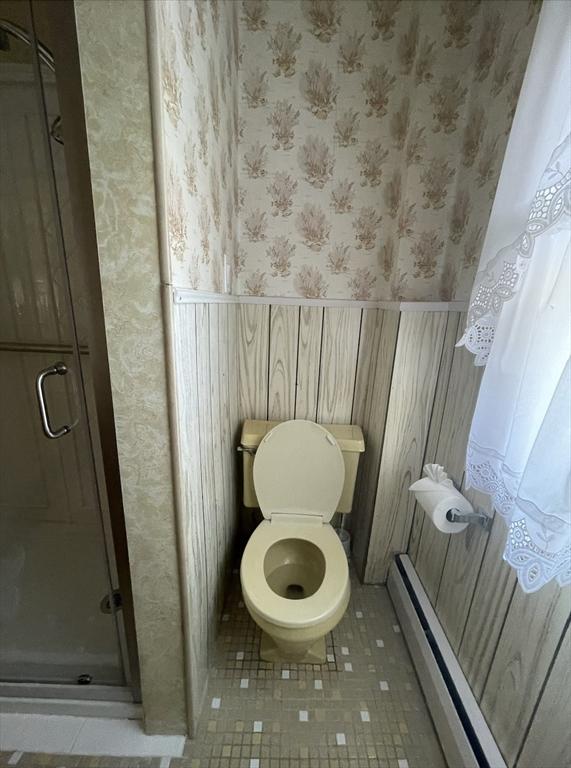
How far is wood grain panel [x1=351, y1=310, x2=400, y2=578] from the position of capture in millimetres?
1268

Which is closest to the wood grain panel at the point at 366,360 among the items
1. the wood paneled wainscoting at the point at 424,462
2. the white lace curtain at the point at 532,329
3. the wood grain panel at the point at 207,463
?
the wood paneled wainscoting at the point at 424,462

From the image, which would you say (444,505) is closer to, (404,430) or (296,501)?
(404,430)

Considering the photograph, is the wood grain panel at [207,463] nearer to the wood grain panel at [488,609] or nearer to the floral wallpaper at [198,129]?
the floral wallpaper at [198,129]

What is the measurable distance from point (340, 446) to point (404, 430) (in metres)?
0.27

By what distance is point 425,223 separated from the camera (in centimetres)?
126

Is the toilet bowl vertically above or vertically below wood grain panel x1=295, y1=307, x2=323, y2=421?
below

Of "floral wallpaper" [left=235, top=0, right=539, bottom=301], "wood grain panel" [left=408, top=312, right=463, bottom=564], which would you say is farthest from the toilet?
"floral wallpaper" [left=235, top=0, right=539, bottom=301]

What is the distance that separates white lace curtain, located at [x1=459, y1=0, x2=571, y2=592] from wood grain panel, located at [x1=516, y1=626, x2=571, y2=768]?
28cm

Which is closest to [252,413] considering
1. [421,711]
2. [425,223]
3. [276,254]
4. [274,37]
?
[276,254]

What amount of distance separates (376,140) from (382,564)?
1.84m

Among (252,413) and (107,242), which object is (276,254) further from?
(107,242)

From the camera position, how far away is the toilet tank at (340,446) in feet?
4.49

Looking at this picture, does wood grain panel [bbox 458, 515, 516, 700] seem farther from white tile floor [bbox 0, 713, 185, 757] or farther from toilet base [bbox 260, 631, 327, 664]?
white tile floor [bbox 0, 713, 185, 757]

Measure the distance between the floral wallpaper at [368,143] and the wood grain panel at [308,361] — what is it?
4.0 inches
